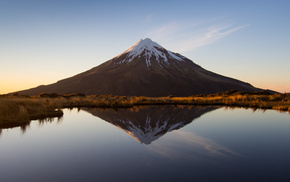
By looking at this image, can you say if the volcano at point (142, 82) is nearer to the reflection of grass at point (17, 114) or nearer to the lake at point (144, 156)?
the reflection of grass at point (17, 114)

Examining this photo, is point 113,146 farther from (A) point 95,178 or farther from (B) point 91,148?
(A) point 95,178

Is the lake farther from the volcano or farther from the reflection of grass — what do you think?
the volcano

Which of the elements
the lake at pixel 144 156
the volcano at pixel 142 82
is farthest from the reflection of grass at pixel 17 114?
the volcano at pixel 142 82

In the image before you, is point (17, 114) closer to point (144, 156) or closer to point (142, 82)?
point (144, 156)

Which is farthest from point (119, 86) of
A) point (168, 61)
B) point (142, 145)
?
point (142, 145)

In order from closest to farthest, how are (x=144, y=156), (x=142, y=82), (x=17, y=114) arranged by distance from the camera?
(x=144, y=156) < (x=17, y=114) < (x=142, y=82)

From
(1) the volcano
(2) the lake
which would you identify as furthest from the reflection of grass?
(1) the volcano

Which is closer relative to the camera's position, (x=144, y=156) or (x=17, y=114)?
(x=144, y=156)

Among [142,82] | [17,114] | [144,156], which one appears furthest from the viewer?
[142,82]

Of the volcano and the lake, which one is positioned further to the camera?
the volcano

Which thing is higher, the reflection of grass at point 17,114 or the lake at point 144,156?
the reflection of grass at point 17,114

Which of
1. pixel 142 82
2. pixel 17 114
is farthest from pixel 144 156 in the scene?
pixel 142 82
